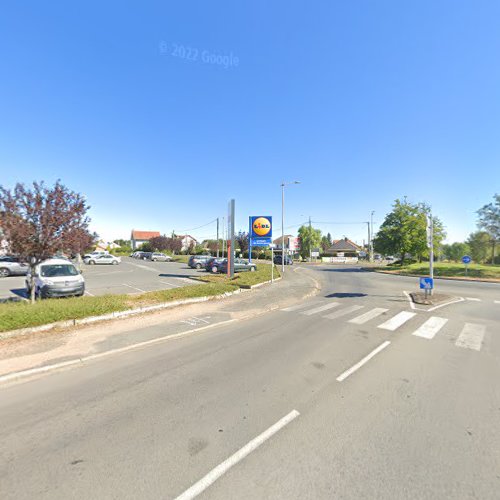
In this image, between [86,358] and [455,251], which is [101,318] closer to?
[86,358]

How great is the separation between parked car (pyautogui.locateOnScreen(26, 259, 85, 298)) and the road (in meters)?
6.96

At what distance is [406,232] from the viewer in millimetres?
28969

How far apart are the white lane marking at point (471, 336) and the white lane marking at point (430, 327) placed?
0.56 metres

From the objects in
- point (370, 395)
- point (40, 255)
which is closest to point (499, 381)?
point (370, 395)

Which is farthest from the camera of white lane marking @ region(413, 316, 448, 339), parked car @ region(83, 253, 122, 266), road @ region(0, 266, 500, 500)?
parked car @ region(83, 253, 122, 266)

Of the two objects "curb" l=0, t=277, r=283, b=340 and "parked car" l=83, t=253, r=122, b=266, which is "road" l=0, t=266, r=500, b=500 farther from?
"parked car" l=83, t=253, r=122, b=266

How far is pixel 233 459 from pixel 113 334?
5502mm

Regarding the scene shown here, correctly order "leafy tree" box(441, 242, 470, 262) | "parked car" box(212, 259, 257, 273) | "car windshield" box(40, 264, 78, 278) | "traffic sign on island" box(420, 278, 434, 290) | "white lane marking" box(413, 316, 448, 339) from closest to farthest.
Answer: "white lane marking" box(413, 316, 448, 339) < "car windshield" box(40, 264, 78, 278) < "traffic sign on island" box(420, 278, 434, 290) < "parked car" box(212, 259, 257, 273) < "leafy tree" box(441, 242, 470, 262)

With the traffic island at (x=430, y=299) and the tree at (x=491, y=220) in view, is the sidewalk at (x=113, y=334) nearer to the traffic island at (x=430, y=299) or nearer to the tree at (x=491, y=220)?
the traffic island at (x=430, y=299)

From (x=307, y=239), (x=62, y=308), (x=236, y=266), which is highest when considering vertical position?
(x=307, y=239)

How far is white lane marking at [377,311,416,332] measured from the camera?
773 cm

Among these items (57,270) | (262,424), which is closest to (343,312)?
(262,424)

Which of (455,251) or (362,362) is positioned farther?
(455,251)

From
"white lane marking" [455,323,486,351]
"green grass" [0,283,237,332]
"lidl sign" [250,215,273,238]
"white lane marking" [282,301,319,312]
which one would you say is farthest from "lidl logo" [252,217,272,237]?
"white lane marking" [455,323,486,351]
